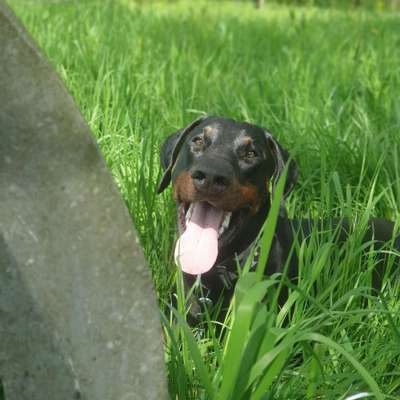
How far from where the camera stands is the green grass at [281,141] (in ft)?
7.22

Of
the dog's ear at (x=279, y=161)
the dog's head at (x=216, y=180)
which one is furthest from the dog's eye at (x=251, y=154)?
the dog's ear at (x=279, y=161)

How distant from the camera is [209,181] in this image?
3.31 m

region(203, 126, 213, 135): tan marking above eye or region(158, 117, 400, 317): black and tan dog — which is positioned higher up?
region(203, 126, 213, 135): tan marking above eye

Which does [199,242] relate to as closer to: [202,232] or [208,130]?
[202,232]

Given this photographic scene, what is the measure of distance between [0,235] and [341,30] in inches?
318

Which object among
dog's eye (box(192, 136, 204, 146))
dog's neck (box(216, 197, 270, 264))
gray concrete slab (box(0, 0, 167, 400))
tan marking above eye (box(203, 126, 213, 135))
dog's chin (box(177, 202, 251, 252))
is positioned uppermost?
gray concrete slab (box(0, 0, 167, 400))

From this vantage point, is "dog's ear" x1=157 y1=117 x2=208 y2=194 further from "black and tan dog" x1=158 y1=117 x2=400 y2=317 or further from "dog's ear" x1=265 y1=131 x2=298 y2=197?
"dog's ear" x1=265 y1=131 x2=298 y2=197

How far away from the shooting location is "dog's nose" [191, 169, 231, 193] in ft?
10.8

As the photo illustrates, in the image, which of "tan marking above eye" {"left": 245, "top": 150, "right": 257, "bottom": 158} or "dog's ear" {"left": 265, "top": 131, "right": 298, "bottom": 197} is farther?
"dog's ear" {"left": 265, "top": 131, "right": 298, "bottom": 197}

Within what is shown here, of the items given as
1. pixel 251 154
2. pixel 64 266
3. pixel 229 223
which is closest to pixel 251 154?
pixel 251 154

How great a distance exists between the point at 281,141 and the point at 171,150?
93 cm

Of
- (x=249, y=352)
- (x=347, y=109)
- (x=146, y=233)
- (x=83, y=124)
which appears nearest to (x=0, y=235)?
(x=83, y=124)

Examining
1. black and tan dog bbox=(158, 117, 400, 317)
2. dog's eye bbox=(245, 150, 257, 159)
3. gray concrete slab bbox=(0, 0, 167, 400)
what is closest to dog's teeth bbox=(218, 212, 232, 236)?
black and tan dog bbox=(158, 117, 400, 317)

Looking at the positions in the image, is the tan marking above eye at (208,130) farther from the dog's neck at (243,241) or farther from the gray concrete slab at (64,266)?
the gray concrete slab at (64,266)
